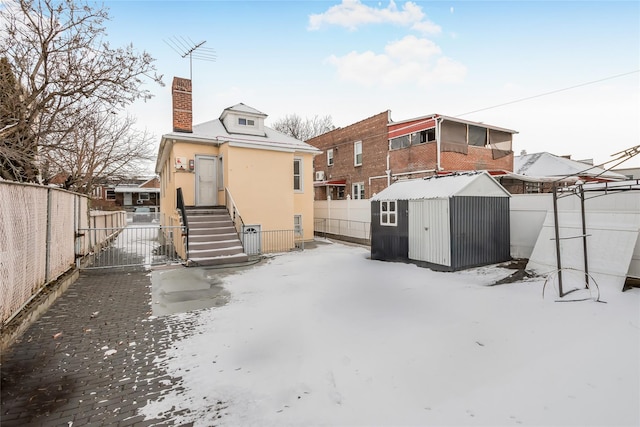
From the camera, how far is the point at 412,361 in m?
3.63

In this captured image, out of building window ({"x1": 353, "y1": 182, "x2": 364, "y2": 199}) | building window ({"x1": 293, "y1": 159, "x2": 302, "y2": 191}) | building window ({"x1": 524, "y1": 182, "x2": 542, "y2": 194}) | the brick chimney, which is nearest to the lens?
the brick chimney

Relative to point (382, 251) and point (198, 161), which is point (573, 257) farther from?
point (198, 161)

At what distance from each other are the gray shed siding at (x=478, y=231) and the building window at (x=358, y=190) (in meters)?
12.8

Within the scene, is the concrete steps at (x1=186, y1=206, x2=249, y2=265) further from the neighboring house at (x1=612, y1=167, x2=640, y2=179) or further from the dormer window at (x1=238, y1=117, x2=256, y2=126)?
the neighboring house at (x1=612, y1=167, x2=640, y2=179)

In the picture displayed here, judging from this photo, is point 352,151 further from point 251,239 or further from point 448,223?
point 448,223

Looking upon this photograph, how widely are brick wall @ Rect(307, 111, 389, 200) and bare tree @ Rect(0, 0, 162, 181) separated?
15.2 meters

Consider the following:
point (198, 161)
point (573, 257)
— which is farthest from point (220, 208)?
point (573, 257)

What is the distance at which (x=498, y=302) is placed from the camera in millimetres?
5465

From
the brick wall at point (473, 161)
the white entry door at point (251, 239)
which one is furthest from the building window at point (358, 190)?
the white entry door at point (251, 239)

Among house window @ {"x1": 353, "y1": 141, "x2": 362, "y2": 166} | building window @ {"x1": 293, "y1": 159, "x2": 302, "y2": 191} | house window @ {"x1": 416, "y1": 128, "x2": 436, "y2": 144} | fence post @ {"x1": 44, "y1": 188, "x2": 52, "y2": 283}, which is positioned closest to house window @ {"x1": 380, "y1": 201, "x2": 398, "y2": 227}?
building window @ {"x1": 293, "y1": 159, "x2": 302, "y2": 191}

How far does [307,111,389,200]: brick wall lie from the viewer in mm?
20281

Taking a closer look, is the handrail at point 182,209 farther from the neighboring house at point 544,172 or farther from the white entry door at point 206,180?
the neighboring house at point 544,172

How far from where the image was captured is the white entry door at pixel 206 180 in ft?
44.0

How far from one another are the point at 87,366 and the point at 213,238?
7299 mm
